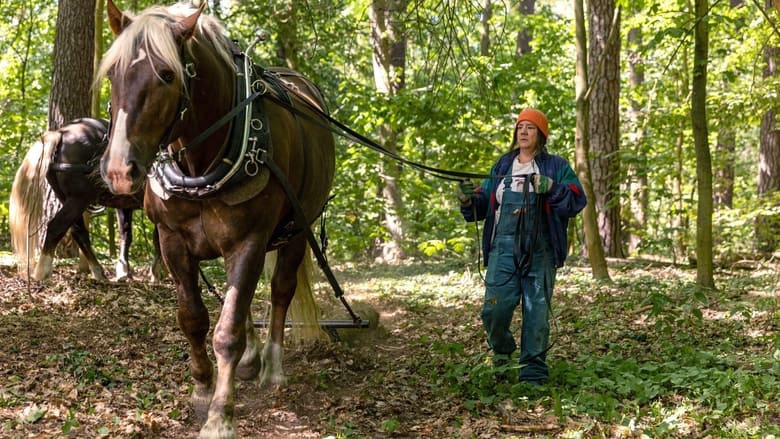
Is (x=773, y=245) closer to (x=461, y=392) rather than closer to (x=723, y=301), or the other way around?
(x=723, y=301)

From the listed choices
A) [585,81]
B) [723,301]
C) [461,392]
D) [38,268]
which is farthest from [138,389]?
[585,81]

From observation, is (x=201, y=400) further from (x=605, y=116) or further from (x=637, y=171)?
(x=605, y=116)

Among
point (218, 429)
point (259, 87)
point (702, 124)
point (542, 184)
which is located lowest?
point (218, 429)

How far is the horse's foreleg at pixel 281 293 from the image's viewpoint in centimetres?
513

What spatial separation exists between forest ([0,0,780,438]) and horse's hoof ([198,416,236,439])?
0.41 metres

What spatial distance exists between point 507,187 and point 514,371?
50.4 inches

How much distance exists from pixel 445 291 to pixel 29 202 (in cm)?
513

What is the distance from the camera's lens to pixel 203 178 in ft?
12.0

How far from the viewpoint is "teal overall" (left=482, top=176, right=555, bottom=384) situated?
4.77 m

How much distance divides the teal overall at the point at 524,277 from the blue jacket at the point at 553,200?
7 centimetres

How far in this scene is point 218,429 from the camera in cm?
362

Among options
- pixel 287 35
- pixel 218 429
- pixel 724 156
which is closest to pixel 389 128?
pixel 287 35

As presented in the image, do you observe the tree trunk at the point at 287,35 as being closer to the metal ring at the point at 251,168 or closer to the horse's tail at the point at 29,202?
the horse's tail at the point at 29,202

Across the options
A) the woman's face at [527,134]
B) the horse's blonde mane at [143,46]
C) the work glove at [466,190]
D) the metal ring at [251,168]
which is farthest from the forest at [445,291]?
the metal ring at [251,168]
